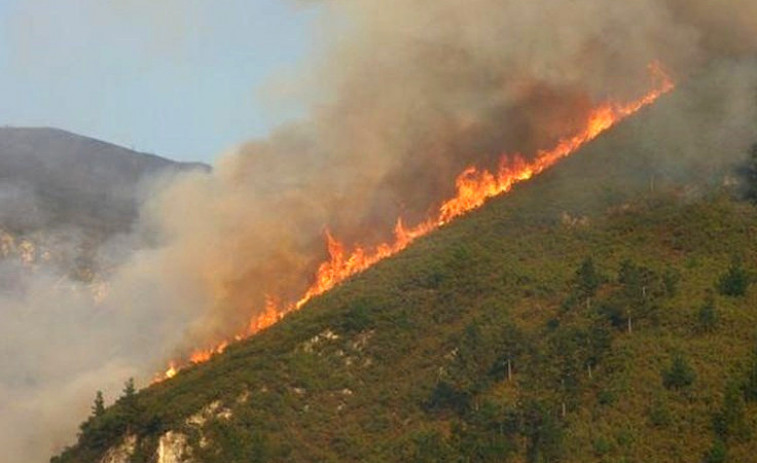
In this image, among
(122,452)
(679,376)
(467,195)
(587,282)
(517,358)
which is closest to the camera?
(679,376)

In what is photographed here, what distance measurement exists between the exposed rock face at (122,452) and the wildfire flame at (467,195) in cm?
2397

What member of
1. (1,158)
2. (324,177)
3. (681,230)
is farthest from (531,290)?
(1,158)

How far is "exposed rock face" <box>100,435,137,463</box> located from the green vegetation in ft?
2.49

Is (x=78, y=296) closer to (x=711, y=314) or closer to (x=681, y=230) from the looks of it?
(x=681, y=230)

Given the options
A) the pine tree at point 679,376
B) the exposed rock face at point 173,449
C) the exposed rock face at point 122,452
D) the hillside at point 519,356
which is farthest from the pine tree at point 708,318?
the exposed rock face at point 122,452

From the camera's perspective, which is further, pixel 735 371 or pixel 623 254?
pixel 623 254

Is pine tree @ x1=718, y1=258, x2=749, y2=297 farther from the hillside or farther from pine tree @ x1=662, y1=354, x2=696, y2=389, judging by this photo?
pine tree @ x1=662, y1=354, x2=696, y2=389

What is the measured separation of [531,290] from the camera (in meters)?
78.1

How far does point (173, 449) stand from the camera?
68125mm

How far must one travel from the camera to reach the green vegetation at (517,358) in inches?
2413

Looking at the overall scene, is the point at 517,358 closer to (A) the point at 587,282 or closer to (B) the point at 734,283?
(A) the point at 587,282

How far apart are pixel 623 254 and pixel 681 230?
→ 541 cm

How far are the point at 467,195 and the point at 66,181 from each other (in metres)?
89.2

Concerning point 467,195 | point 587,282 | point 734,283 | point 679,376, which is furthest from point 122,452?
point 467,195
